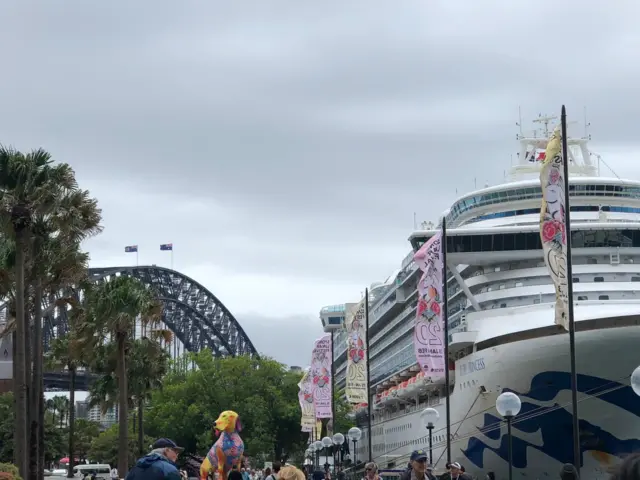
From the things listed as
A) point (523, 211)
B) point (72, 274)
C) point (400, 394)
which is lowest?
point (400, 394)

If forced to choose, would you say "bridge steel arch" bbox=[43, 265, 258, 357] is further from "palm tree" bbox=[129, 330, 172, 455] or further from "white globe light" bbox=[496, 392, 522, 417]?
"white globe light" bbox=[496, 392, 522, 417]

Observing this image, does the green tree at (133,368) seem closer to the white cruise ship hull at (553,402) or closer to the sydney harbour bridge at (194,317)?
the white cruise ship hull at (553,402)

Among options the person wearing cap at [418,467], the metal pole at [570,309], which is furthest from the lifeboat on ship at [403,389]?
the person wearing cap at [418,467]

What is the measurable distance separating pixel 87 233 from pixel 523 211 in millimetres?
20129

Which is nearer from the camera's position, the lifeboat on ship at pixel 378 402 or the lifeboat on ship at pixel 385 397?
the lifeboat on ship at pixel 385 397

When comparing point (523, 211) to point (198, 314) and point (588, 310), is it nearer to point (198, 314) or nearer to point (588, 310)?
point (588, 310)

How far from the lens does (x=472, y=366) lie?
1709 inches

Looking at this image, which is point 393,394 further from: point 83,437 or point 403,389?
point 83,437

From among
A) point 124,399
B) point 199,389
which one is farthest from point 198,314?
point 124,399

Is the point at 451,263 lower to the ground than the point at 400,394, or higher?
higher

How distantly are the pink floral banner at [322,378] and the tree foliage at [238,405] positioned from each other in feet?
88.6

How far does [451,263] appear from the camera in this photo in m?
47.8

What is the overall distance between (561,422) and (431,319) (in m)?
8.76

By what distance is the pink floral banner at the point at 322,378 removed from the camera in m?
54.0
